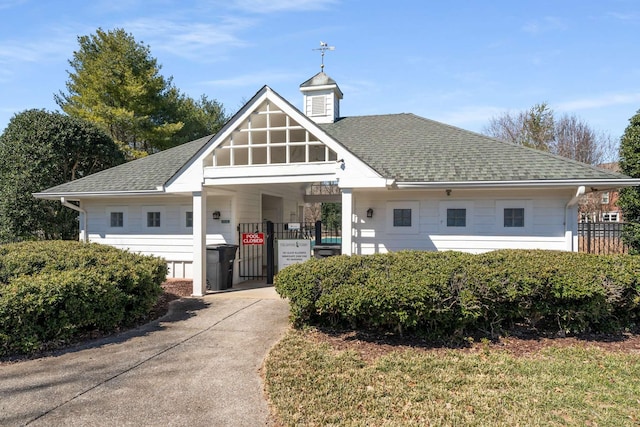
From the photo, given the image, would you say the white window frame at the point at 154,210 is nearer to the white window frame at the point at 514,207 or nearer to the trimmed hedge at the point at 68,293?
the trimmed hedge at the point at 68,293

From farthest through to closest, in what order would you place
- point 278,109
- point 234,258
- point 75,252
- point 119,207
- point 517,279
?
1. point 119,207
2. point 234,258
3. point 278,109
4. point 75,252
5. point 517,279

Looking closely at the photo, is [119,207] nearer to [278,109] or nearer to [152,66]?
[278,109]

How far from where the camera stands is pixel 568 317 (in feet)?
18.7

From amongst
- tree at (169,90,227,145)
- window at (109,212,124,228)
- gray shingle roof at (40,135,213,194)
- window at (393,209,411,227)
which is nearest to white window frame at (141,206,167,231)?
window at (109,212,124,228)

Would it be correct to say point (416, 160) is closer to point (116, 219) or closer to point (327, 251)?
point (327, 251)

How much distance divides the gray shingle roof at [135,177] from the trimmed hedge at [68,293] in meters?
3.07

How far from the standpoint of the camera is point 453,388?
13.8 feet

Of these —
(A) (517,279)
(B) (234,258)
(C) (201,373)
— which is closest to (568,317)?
(A) (517,279)

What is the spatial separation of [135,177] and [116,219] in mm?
1600

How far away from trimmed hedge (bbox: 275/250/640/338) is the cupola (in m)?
8.93

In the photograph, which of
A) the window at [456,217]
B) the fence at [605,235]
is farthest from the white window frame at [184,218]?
the fence at [605,235]

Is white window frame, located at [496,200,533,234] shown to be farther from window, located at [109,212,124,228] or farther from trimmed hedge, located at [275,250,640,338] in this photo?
window, located at [109,212,124,228]

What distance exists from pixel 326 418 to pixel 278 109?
6.88m

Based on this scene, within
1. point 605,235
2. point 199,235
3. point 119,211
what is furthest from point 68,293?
point 605,235
